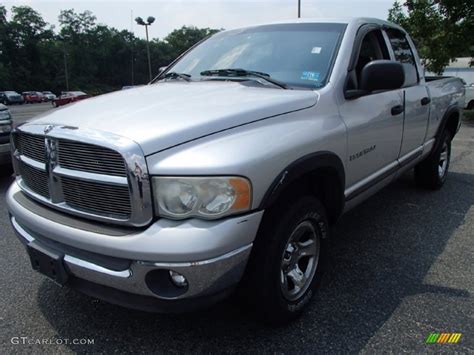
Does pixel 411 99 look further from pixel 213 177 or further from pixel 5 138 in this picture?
pixel 5 138

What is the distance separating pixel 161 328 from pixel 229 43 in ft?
7.72

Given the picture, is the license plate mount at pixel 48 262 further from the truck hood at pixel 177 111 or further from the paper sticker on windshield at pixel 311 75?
the paper sticker on windshield at pixel 311 75

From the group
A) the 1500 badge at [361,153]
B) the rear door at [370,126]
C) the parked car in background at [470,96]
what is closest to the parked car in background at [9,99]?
the parked car in background at [470,96]

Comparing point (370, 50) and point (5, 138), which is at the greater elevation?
point (370, 50)

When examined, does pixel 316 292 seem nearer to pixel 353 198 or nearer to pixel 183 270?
pixel 353 198

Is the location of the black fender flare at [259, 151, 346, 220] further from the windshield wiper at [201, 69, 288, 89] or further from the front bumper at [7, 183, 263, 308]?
the windshield wiper at [201, 69, 288, 89]

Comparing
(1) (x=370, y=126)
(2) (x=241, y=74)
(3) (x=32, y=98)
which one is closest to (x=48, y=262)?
(2) (x=241, y=74)

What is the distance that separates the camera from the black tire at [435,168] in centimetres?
484

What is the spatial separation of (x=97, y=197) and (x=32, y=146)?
698 millimetres

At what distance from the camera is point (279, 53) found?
3.12 metres

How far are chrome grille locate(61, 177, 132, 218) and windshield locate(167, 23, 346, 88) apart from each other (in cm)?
147

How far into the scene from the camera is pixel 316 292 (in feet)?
9.00

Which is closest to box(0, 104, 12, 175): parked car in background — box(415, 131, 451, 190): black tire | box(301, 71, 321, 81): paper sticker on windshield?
box(301, 71, 321, 81): paper sticker on windshield

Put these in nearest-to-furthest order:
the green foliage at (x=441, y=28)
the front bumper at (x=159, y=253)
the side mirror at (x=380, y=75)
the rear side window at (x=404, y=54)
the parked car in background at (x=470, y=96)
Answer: the front bumper at (x=159, y=253)
the side mirror at (x=380, y=75)
the rear side window at (x=404, y=54)
the green foliage at (x=441, y=28)
the parked car in background at (x=470, y=96)
